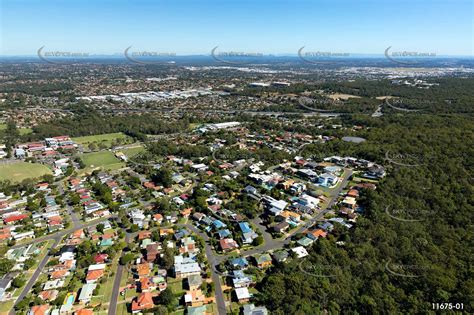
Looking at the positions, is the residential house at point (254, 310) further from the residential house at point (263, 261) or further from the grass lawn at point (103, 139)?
the grass lawn at point (103, 139)

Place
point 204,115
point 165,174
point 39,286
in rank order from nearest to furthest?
1. point 39,286
2. point 165,174
3. point 204,115

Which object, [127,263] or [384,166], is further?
[384,166]

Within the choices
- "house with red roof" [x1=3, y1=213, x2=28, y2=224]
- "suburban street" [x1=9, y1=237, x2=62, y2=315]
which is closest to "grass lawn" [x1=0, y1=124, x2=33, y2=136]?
"house with red roof" [x1=3, y1=213, x2=28, y2=224]

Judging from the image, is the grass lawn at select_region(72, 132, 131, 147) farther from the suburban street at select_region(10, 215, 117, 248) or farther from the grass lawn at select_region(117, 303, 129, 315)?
the grass lawn at select_region(117, 303, 129, 315)

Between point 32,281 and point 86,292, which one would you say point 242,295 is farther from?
point 32,281

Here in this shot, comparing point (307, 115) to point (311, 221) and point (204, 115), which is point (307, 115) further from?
point (311, 221)

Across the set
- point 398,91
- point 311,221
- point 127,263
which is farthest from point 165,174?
point 398,91
